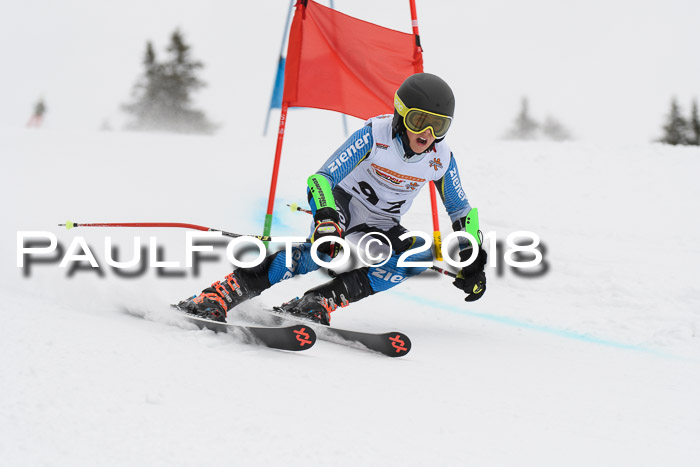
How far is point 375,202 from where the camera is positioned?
3.81m

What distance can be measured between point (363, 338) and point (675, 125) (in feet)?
83.5

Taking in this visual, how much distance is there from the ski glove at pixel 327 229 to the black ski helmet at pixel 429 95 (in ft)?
2.53

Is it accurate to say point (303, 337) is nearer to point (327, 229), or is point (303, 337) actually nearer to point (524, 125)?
point (327, 229)

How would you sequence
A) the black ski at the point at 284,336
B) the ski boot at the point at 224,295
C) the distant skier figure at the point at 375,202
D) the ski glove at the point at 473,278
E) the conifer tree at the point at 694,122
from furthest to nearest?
1. the conifer tree at the point at 694,122
2. the ski glove at the point at 473,278
3. the distant skier figure at the point at 375,202
4. the ski boot at the point at 224,295
5. the black ski at the point at 284,336

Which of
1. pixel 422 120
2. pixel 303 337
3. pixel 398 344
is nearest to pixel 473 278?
pixel 398 344

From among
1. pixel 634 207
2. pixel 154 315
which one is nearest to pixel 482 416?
pixel 154 315

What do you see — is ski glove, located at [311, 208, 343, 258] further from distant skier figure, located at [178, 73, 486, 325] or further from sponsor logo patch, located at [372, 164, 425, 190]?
sponsor logo patch, located at [372, 164, 425, 190]

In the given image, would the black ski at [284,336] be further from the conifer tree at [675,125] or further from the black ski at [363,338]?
the conifer tree at [675,125]

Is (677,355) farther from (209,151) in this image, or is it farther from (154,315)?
(209,151)

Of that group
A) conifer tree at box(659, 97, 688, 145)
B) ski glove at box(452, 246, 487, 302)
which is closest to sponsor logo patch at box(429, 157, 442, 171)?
ski glove at box(452, 246, 487, 302)

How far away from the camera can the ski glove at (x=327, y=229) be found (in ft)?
10.1

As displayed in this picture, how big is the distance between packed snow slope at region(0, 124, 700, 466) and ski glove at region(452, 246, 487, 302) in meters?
0.34

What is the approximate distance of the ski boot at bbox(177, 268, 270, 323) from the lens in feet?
10.2

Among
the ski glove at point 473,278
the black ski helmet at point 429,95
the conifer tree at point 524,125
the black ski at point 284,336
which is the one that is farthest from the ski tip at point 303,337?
the conifer tree at point 524,125
